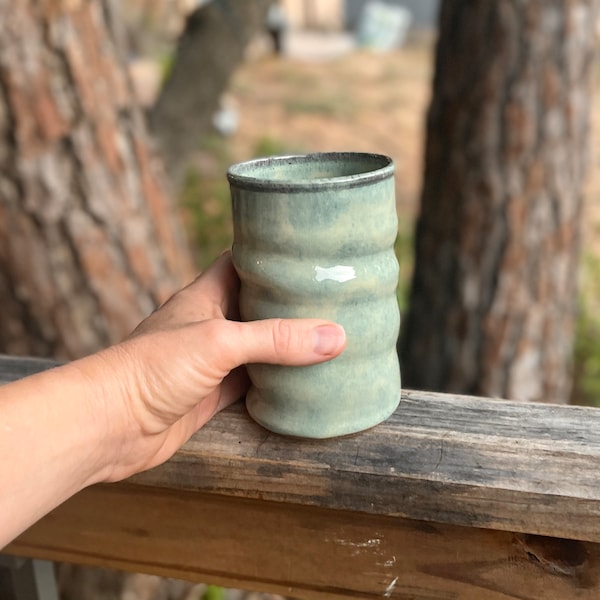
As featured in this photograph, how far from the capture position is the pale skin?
24.6 inches

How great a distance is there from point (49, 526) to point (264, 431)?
10.8 inches

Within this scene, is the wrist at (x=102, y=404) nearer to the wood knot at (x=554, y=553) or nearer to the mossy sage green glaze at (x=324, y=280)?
the mossy sage green glaze at (x=324, y=280)

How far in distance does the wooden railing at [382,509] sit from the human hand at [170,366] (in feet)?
0.14

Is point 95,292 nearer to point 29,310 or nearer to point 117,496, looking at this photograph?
point 29,310

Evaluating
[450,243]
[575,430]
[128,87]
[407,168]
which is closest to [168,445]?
[575,430]

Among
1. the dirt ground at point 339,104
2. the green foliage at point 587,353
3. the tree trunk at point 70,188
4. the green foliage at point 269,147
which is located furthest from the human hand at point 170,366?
the green foliage at point 269,147

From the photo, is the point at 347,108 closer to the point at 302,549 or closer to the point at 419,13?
the point at 419,13

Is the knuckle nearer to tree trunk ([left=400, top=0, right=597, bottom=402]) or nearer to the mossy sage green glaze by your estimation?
the mossy sage green glaze

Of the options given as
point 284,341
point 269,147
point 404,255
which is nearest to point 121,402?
point 284,341

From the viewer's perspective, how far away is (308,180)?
718mm

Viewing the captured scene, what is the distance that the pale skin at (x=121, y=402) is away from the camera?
625 millimetres

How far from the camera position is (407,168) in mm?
5531

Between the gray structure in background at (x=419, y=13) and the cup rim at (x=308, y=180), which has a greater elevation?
the gray structure in background at (x=419, y=13)

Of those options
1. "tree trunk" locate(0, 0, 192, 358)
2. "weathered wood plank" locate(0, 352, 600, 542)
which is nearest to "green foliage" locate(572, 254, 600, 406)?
"tree trunk" locate(0, 0, 192, 358)
